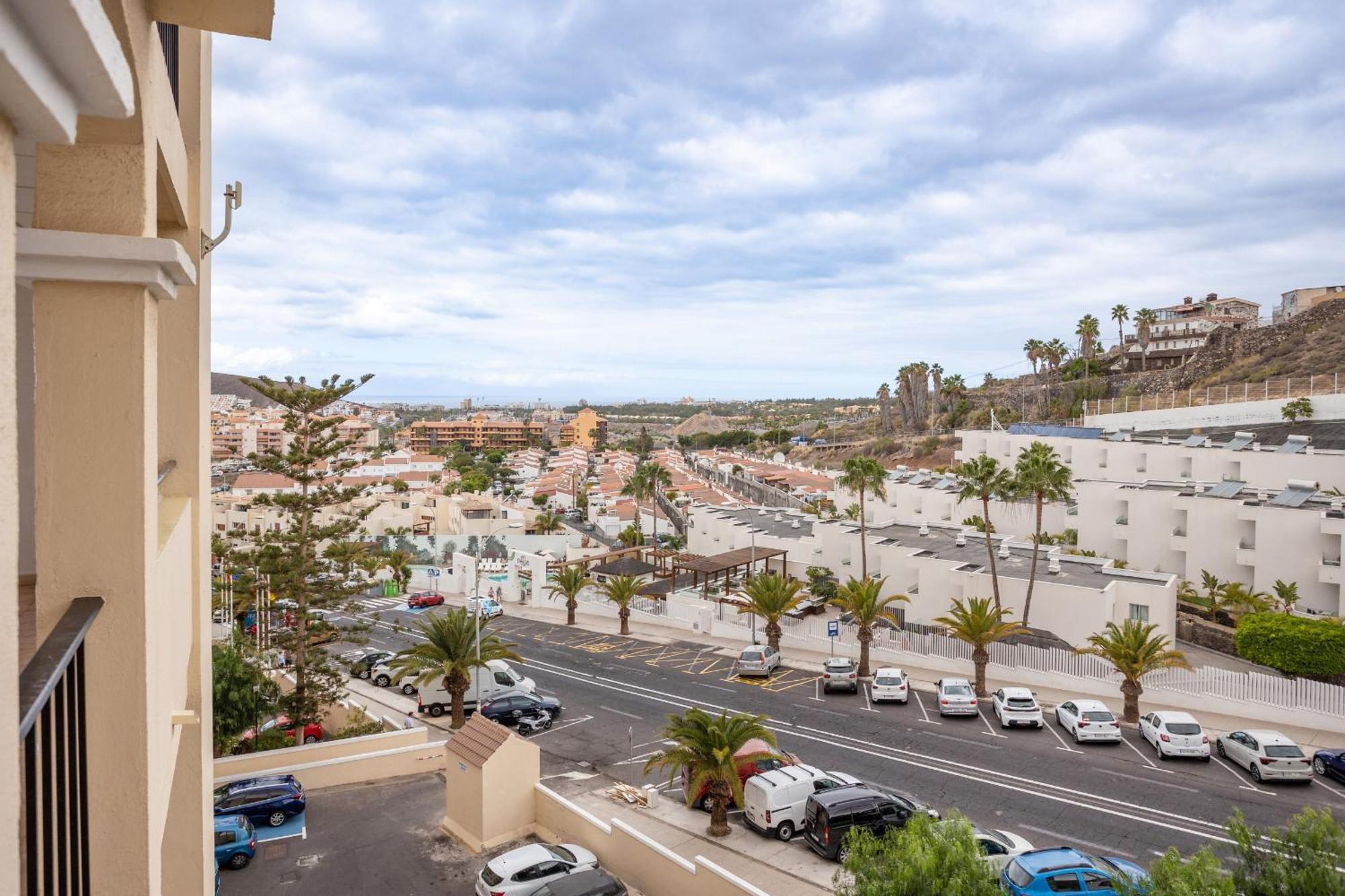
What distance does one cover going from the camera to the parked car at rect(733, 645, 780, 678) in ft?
94.6

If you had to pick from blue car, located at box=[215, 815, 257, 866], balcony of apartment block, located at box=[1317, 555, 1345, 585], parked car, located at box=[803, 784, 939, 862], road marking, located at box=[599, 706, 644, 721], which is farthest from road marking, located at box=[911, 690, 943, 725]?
blue car, located at box=[215, 815, 257, 866]

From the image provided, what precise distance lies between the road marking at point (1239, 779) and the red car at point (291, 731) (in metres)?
22.1

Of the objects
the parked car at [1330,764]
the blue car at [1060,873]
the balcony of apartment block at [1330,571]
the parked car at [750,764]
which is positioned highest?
the balcony of apartment block at [1330,571]

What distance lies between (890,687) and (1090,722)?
5.70 metres

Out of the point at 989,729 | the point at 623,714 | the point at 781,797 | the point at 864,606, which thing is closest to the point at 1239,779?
the point at 989,729

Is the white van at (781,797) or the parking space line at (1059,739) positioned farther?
the parking space line at (1059,739)

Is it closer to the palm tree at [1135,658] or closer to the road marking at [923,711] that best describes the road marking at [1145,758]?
the palm tree at [1135,658]

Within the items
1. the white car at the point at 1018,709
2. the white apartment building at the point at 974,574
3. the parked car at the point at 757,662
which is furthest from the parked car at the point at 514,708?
the white apartment building at the point at 974,574

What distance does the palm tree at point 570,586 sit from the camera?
38.5m

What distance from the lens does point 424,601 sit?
4562 cm

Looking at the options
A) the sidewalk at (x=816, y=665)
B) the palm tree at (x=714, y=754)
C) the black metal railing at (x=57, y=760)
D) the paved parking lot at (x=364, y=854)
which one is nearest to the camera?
the black metal railing at (x=57, y=760)

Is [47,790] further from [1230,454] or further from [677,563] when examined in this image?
[1230,454]

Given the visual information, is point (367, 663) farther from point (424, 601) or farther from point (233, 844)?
point (233, 844)

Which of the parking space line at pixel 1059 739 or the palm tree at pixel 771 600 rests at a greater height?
the palm tree at pixel 771 600
